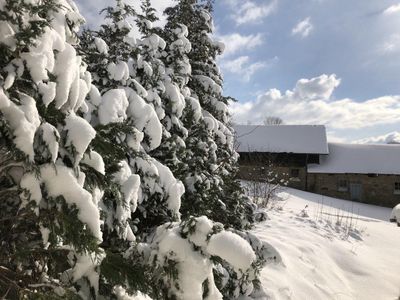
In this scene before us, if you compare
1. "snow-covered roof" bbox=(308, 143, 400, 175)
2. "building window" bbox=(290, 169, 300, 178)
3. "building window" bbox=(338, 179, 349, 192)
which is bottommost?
"building window" bbox=(338, 179, 349, 192)

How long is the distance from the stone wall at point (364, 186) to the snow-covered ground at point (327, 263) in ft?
59.6

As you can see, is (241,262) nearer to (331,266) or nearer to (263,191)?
(331,266)

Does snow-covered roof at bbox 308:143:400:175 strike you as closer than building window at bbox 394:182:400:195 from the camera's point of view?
No

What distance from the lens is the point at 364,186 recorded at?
29641 millimetres

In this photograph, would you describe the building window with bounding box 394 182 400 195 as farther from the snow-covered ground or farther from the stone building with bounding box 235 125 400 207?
the snow-covered ground

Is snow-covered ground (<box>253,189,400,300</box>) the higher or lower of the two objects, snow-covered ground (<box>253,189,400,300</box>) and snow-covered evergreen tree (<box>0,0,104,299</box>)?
the lower

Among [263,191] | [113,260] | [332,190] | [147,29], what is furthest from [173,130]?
[332,190]

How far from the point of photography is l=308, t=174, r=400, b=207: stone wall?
29000 mm

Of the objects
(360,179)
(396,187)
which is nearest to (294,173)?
(360,179)

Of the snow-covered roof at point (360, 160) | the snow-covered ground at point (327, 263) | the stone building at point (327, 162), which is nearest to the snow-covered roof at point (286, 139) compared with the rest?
the stone building at point (327, 162)

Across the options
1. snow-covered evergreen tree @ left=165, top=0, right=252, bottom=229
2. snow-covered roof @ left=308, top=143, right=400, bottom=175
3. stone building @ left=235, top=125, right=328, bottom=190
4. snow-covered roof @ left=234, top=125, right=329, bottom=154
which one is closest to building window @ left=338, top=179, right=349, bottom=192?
snow-covered roof @ left=308, top=143, right=400, bottom=175

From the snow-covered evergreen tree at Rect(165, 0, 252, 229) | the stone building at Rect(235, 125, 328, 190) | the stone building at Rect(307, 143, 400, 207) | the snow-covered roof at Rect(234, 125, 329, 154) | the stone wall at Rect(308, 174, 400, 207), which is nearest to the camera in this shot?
the snow-covered evergreen tree at Rect(165, 0, 252, 229)

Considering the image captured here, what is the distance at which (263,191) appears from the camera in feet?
52.2

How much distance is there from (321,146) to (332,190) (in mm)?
4166
